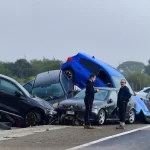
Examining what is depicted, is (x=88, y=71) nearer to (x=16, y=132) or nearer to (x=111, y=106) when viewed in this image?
(x=111, y=106)

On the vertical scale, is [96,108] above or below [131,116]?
above

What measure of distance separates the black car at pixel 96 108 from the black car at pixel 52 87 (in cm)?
169

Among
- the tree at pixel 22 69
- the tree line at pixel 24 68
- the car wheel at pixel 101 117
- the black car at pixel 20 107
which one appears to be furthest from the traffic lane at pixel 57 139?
the tree at pixel 22 69

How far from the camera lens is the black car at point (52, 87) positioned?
20.5m

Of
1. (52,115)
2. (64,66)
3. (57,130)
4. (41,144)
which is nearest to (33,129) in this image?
(57,130)

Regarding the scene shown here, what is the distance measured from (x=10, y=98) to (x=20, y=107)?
46 centimetres

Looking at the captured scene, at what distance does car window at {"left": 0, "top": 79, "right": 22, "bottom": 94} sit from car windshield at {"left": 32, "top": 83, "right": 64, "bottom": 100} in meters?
3.96

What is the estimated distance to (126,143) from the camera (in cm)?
1263

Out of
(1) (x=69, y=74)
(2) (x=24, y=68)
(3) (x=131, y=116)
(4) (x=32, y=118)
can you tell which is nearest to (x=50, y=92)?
(1) (x=69, y=74)

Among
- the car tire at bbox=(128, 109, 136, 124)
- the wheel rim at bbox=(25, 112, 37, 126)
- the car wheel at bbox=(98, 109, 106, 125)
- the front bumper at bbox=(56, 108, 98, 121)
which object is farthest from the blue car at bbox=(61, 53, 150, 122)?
the wheel rim at bbox=(25, 112, 37, 126)

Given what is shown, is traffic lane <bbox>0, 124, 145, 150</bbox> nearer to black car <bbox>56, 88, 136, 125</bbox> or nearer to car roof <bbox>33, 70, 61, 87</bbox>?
black car <bbox>56, 88, 136, 125</bbox>

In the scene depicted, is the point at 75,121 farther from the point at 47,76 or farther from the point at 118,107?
the point at 47,76

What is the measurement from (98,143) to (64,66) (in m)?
11.3

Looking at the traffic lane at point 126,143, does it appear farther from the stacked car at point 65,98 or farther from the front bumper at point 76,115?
the stacked car at point 65,98
